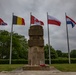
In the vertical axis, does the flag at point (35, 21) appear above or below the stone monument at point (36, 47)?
above

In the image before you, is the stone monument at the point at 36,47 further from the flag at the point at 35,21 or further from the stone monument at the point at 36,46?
the flag at the point at 35,21

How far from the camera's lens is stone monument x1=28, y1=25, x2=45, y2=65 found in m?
14.9

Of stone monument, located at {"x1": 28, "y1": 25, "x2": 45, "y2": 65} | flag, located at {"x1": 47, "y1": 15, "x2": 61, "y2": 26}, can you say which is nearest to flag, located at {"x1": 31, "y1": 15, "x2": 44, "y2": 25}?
flag, located at {"x1": 47, "y1": 15, "x2": 61, "y2": 26}

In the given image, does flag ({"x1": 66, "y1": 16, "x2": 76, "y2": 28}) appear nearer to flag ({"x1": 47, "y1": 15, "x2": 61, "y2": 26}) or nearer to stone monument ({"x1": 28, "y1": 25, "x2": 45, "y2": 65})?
flag ({"x1": 47, "y1": 15, "x2": 61, "y2": 26})

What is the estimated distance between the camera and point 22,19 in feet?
71.5

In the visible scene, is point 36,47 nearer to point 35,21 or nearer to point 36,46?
point 36,46

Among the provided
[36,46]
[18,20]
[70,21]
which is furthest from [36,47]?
[70,21]

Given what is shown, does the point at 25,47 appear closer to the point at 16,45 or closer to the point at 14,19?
the point at 16,45

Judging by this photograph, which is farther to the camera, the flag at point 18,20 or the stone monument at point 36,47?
the flag at point 18,20

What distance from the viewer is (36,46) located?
15.1 m

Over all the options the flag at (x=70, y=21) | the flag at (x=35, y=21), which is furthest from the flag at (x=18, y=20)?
the flag at (x=70, y=21)

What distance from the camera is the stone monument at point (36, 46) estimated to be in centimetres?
1487

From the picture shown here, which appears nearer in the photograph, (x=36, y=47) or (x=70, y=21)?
(x=36, y=47)

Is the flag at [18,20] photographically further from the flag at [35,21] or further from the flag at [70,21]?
the flag at [70,21]
